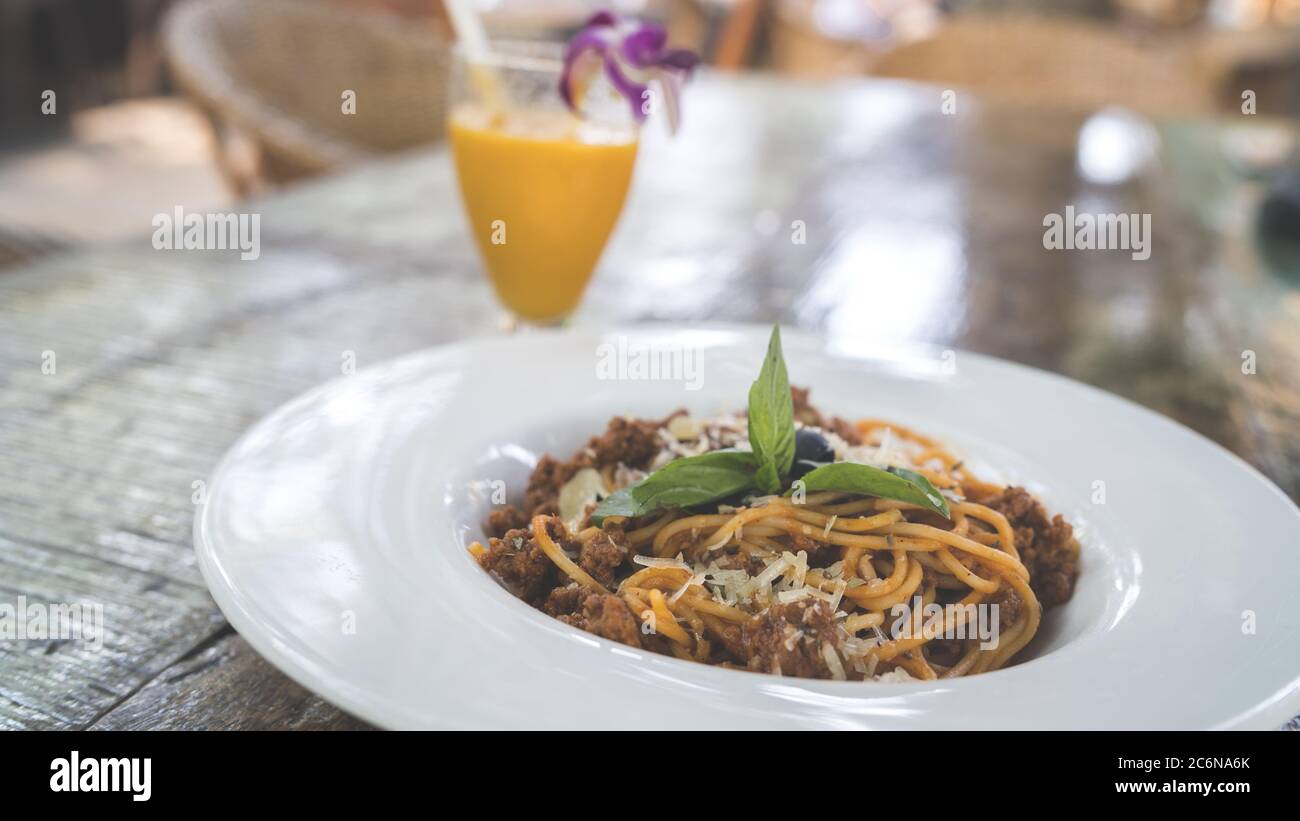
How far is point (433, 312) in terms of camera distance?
1.59m

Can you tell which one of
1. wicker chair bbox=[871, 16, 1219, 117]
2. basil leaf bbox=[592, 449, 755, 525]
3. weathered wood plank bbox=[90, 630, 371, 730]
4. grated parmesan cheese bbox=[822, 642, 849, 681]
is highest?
wicker chair bbox=[871, 16, 1219, 117]

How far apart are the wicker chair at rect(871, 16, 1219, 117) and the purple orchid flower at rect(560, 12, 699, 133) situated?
3899mm

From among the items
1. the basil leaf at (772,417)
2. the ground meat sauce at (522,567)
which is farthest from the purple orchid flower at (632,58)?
the ground meat sauce at (522,567)

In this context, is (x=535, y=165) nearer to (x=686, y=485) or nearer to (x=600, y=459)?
(x=600, y=459)

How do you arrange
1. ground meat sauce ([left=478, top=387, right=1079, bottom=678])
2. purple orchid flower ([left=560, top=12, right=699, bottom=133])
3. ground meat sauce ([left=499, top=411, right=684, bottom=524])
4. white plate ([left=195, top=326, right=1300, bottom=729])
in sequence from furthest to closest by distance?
purple orchid flower ([left=560, top=12, right=699, bottom=133]) → ground meat sauce ([left=499, top=411, right=684, bottom=524]) → ground meat sauce ([left=478, top=387, right=1079, bottom=678]) → white plate ([left=195, top=326, right=1300, bottom=729])

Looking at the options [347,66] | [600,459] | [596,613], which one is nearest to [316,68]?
[347,66]

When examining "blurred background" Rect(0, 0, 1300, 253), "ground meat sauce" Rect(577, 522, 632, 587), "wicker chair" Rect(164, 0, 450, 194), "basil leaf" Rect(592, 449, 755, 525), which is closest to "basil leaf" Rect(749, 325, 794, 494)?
"basil leaf" Rect(592, 449, 755, 525)

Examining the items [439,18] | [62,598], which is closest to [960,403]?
[62,598]

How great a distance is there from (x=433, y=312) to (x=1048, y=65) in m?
4.18

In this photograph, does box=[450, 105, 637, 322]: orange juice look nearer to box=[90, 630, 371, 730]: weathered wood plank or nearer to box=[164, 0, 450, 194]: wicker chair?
box=[90, 630, 371, 730]: weathered wood plank

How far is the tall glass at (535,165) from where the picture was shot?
1.32 m

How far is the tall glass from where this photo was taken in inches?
51.9
